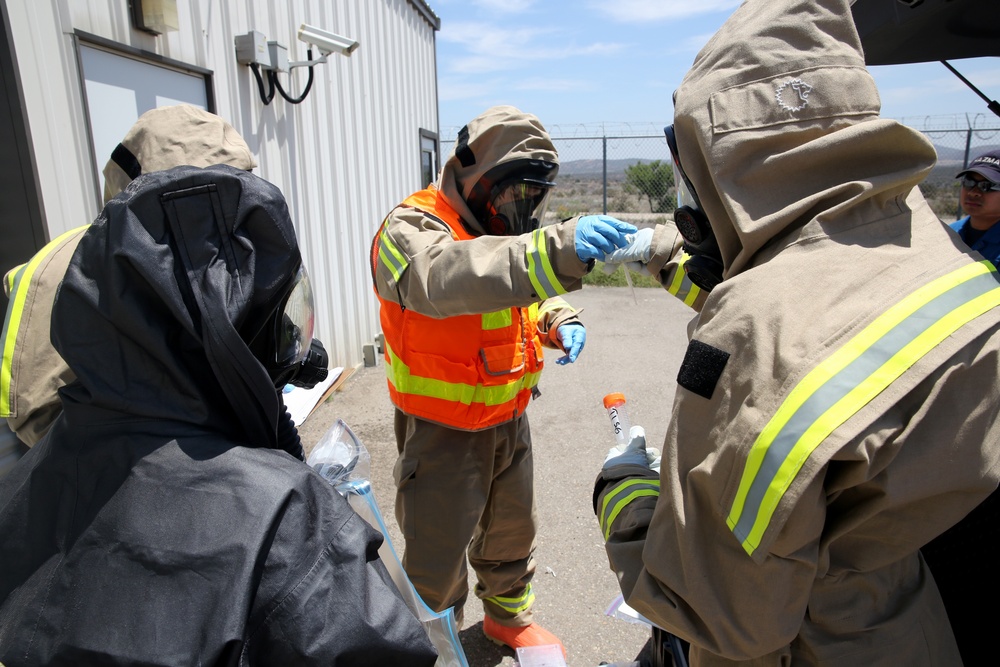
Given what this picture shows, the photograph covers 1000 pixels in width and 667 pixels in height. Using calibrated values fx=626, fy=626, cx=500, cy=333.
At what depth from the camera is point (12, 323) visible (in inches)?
68.0

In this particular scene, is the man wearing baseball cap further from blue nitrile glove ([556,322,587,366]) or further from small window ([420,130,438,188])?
small window ([420,130,438,188])

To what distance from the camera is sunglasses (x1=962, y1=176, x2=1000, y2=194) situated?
4227 mm

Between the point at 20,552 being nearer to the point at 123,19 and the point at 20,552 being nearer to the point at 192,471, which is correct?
the point at 192,471

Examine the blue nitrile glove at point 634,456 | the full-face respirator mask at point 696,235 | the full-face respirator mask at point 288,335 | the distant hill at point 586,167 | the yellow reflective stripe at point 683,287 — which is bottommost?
the distant hill at point 586,167

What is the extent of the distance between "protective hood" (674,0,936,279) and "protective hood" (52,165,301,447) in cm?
90

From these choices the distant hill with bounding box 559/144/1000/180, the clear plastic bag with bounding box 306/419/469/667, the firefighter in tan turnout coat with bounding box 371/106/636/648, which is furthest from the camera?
the distant hill with bounding box 559/144/1000/180

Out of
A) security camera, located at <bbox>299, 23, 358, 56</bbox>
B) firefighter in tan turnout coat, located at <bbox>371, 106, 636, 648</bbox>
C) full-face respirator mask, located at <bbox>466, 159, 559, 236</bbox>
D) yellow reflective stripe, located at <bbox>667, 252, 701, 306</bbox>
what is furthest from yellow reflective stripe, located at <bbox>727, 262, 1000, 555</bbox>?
security camera, located at <bbox>299, 23, 358, 56</bbox>

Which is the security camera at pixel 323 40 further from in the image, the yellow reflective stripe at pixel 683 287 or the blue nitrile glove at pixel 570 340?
the yellow reflective stripe at pixel 683 287

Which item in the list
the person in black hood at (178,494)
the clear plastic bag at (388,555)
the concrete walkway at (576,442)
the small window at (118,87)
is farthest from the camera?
the small window at (118,87)

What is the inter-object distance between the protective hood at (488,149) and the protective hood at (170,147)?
2.63 ft

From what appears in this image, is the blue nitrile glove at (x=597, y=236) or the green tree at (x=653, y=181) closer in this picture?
the blue nitrile glove at (x=597, y=236)

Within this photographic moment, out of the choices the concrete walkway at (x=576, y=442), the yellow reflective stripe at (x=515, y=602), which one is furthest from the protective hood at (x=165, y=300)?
the concrete walkway at (x=576, y=442)

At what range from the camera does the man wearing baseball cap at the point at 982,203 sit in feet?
13.7

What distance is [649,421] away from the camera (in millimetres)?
5281
